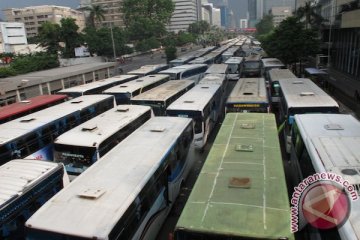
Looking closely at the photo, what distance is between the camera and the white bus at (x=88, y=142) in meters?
12.9

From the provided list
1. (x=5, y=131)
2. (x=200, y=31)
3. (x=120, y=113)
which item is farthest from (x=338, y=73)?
(x=200, y=31)

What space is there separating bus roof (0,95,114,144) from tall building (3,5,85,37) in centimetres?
14552

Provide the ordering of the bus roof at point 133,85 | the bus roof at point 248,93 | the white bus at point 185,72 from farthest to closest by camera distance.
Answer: the white bus at point 185,72 < the bus roof at point 133,85 < the bus roof at point 248,93

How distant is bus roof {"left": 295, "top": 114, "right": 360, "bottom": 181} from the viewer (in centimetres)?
830

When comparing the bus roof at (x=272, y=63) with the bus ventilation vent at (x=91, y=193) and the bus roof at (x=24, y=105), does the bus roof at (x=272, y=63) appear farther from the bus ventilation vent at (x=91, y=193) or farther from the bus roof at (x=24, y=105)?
the bus ventilation vent at (x=91, y=193)

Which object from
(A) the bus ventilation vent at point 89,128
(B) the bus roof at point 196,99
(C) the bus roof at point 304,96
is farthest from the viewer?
(B) the bus roof at point 196,99

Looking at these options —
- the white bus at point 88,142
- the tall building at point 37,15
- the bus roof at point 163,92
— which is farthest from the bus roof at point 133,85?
the tall building at point 37,15

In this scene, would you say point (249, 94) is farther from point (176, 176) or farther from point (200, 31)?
point (200, 31)

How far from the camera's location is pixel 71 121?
17625mm

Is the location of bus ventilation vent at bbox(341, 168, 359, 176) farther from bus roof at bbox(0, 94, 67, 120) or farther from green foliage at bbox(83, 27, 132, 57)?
green foliage at bbox(83, 27, 132, 57)

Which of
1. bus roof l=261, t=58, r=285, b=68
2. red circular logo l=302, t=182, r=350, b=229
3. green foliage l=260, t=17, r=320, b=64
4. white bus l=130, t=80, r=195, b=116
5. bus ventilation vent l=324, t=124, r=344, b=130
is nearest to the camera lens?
red circular logo l=302, t=182, r=350, b=229

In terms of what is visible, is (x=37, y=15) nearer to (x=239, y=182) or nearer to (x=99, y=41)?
(x=99, y=41)

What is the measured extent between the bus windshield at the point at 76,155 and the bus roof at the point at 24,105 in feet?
22.4

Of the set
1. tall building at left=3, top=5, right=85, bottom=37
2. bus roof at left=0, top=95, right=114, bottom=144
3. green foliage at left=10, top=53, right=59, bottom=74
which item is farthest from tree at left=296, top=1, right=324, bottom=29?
tall building at left=3, top=5, right=85, bottom=37
